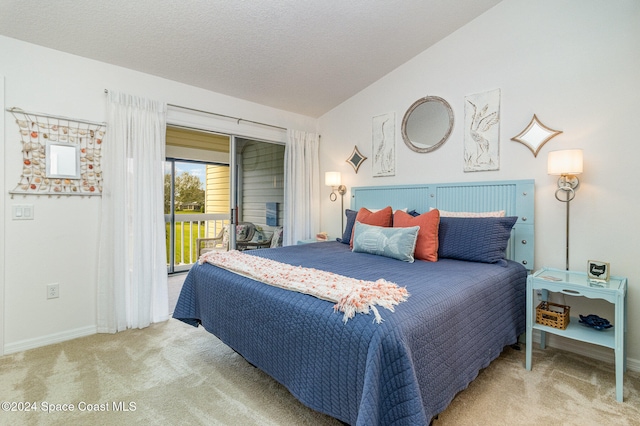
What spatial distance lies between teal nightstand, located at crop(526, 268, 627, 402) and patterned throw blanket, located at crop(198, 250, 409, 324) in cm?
122

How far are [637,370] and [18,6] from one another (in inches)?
197

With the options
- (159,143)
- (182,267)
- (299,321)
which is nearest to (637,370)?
(299,321)

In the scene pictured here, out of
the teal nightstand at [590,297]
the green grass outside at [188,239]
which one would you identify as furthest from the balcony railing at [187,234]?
the teal nightstand at [590,297]

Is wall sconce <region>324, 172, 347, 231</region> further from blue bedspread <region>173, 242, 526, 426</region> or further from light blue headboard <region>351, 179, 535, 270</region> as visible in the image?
blue bedspread <region>173, 242, 526, 426</region>

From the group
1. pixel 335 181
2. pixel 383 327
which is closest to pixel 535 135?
pixel 335 181

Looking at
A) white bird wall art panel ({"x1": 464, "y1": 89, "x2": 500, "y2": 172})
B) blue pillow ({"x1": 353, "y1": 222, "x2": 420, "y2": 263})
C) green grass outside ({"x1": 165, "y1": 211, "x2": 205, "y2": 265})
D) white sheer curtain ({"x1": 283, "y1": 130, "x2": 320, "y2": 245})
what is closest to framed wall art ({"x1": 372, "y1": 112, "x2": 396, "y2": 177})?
white bird wall art panel ({"x1": 464, "y1": 89, "x2": 500, "y2": 172})

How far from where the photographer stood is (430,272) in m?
2.08

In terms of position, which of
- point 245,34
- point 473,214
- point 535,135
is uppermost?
point 245,34

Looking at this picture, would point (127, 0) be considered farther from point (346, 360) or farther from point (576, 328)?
point (576, 328)

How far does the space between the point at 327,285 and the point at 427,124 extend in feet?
8.04

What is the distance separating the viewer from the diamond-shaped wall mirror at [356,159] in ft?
13.3

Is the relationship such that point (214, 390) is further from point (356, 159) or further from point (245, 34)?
point (356, 159)

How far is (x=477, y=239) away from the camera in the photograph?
8.20ft

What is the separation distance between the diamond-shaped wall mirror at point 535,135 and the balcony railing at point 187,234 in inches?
179
